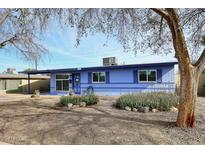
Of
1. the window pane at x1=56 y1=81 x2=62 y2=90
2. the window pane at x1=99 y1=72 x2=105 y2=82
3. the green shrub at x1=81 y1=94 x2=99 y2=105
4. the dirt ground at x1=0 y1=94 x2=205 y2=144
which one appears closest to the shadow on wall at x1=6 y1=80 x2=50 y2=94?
the window pane at x1=56 y1=81 x2=62 y2=90

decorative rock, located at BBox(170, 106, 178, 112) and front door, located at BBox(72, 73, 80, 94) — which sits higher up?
front door, located at BBox(72, 73, 80, 94)

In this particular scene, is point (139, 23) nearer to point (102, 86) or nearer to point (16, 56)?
point (16, 56)

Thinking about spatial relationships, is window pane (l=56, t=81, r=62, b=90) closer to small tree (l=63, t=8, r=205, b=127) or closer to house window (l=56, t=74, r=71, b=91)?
house window (l=56, t=74, r=71, b=91)

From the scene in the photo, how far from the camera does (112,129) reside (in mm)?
5926

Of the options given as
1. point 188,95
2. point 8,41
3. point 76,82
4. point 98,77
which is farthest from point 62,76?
point 188,95

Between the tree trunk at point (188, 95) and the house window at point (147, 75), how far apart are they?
10.8m

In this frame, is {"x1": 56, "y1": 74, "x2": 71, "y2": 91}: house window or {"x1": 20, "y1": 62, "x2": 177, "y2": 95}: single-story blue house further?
{"x1": 56, "y1": 74, "x2": 71, "y2": 91}: house window

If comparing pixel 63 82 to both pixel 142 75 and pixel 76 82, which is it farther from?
pixel 142 75

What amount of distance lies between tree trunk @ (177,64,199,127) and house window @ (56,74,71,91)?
1695cm

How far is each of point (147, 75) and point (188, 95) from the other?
11.1m

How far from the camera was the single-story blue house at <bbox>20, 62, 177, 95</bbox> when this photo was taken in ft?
53.4

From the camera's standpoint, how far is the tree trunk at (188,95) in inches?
228
